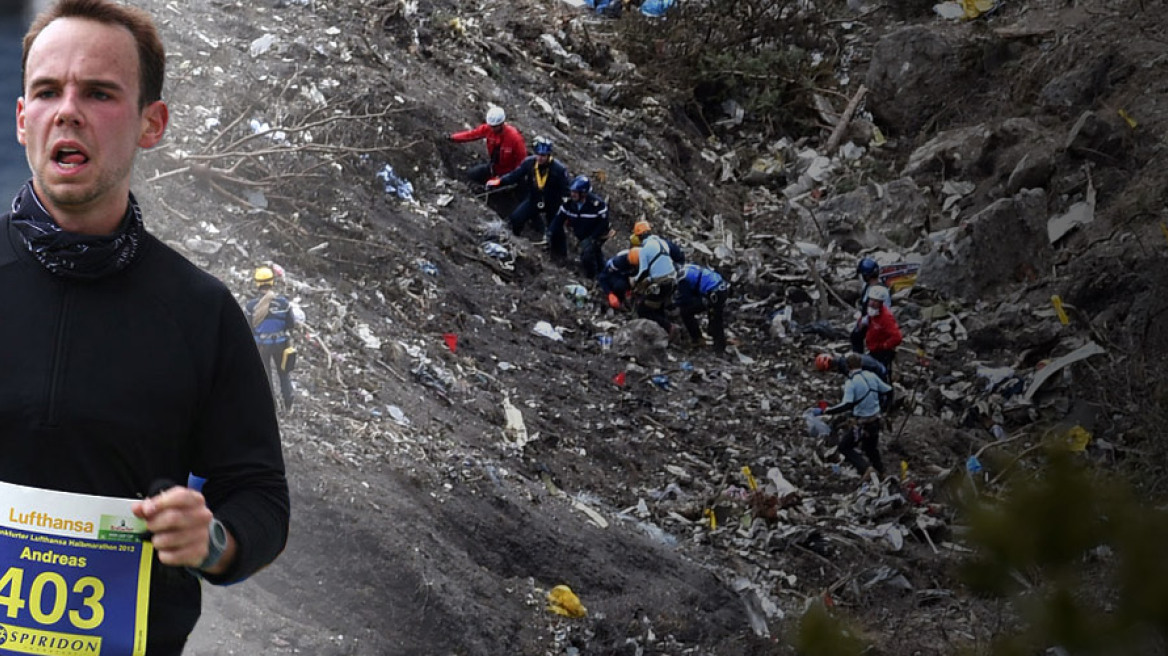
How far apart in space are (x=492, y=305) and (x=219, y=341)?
923 centimetres

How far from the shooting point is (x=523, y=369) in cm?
1041

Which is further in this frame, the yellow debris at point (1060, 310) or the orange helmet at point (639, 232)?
the yellow debris at point (1060, 310)

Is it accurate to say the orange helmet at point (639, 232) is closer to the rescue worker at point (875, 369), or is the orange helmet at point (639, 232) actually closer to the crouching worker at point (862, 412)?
the rescue worker at point (875, 369)

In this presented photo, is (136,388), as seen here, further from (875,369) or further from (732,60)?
(732,60)

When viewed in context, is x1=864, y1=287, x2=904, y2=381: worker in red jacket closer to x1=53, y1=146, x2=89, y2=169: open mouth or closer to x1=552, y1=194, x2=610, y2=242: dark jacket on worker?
x1=552, y1=194, x2=610, y2=242: dark jacket on worker

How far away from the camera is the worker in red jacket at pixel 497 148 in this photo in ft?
40.2

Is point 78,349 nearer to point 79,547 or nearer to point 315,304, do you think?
point 79,547

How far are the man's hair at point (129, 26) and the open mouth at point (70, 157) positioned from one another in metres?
0.13

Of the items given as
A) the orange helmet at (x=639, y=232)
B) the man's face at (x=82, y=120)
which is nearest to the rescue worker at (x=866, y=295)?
the orange helmet at (x=639, y=232)

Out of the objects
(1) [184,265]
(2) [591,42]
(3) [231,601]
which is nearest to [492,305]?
(3) [231,601]

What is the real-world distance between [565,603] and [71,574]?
18.6 feet

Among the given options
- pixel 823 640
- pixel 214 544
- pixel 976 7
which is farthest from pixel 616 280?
pixel 214 544

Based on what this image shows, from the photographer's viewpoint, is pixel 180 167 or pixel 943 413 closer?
pixel 180 167

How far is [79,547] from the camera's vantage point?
5.78ft
